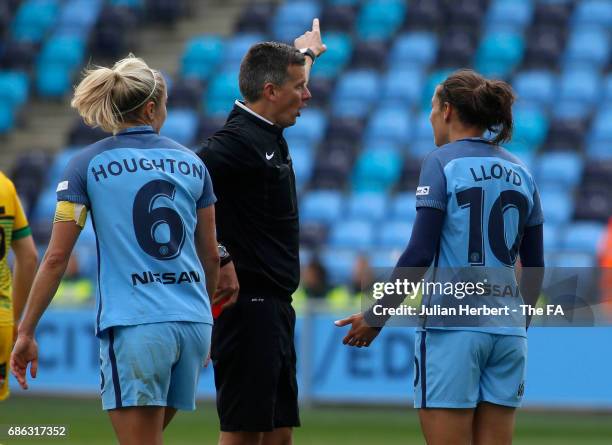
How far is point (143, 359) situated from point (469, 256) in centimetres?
132

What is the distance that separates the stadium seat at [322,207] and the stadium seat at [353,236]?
0.39 m

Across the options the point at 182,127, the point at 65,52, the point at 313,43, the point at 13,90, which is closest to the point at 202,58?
the point at 65,52

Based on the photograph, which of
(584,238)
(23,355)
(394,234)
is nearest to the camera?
(23,355)

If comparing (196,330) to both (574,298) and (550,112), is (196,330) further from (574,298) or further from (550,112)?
(550,112)

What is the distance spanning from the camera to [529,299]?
17.5 feet

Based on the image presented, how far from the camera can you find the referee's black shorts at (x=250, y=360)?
17.6 ft

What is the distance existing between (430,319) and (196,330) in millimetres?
926

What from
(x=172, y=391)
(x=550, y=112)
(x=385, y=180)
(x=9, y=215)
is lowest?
(x=172, y=391)

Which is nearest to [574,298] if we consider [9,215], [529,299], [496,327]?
[529,299]

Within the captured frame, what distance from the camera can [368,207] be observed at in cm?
1628

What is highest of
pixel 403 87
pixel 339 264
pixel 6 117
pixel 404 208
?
pixel 403 87

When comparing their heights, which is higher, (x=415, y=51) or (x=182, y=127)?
(x=415, y=51)

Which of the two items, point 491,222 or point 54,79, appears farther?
point 54,79

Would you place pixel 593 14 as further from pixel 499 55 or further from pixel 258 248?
pixel 258 248
